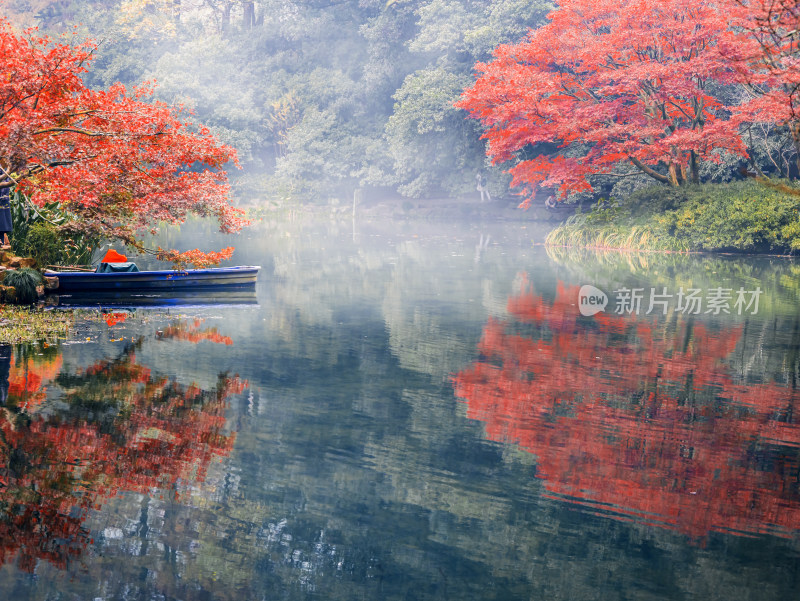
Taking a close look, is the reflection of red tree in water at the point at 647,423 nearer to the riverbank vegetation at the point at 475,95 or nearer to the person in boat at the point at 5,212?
the riverbank vegetation at the point at 475,95

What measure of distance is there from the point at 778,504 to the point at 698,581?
4.48 feet

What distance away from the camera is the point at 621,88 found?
25391 millimetres

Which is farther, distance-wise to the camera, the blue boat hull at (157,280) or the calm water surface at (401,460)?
the blue boat hull at (157,280)

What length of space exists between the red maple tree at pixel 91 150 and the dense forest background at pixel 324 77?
2241cm

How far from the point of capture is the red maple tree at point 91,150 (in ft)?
37.7

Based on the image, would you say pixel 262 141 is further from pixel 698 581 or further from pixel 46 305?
pixel 698 581

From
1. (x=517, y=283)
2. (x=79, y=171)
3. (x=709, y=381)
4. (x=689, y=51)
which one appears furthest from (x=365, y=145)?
(x=709, y=381)

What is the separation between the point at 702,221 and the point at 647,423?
1924 cm

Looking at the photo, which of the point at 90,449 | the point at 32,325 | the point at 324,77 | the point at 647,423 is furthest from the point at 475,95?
the point at 90,449

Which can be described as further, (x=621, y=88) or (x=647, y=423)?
(x=621, y=88)

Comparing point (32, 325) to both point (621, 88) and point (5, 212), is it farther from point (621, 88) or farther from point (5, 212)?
point (621, 88)

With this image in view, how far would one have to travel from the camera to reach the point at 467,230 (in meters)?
36.6

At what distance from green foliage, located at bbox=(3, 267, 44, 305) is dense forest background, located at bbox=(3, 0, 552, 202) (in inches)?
988

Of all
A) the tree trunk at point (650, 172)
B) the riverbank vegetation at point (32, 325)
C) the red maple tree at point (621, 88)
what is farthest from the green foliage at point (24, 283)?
the tree trunk at point (650, 172)
